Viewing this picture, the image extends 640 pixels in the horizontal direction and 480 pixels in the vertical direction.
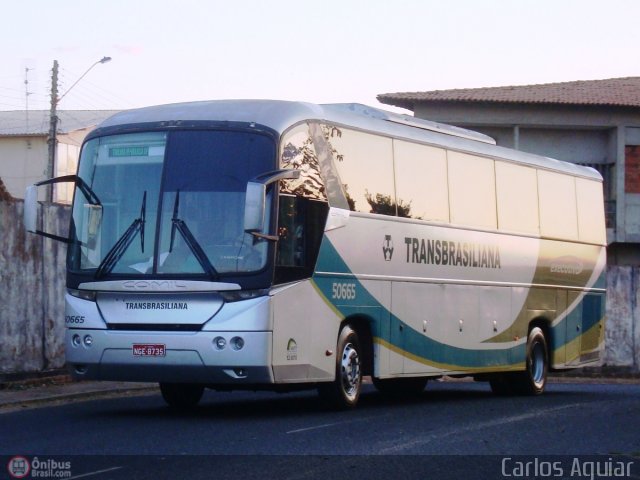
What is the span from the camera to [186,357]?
13906 millimetres

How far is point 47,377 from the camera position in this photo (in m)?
19.4

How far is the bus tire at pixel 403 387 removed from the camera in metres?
20.0

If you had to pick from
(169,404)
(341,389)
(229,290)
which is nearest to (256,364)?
(229,290)

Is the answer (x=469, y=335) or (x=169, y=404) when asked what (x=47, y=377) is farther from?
(x=469, y=335)

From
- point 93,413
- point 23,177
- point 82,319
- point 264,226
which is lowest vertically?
point 93,413

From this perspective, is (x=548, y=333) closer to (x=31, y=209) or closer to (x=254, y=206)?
(x=254, y=206)

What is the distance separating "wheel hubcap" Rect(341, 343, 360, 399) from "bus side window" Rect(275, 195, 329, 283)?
135 cm

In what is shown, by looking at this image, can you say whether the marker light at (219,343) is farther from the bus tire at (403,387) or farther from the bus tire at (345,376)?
the bus tire at (403,387)

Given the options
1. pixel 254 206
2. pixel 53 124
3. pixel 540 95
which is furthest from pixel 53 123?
pixel 254 206

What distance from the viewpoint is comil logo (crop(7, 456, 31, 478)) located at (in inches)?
386

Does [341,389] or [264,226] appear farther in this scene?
[341,389]

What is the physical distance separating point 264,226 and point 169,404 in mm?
3600

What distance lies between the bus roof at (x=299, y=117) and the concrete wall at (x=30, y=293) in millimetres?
3947
